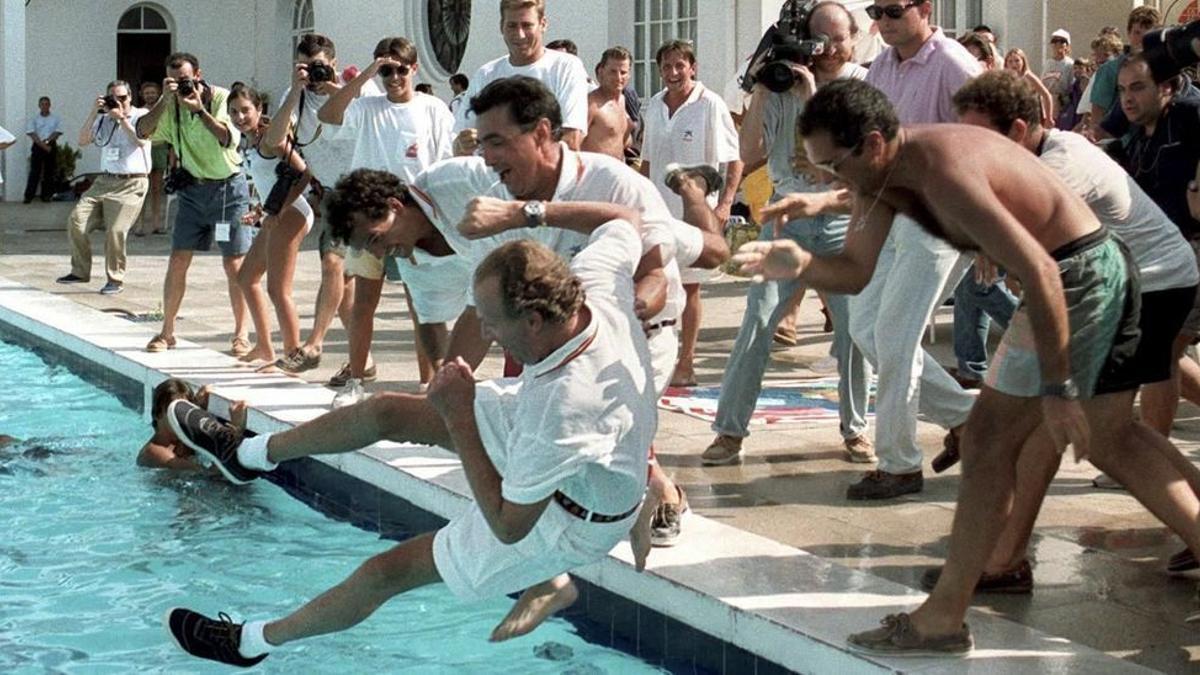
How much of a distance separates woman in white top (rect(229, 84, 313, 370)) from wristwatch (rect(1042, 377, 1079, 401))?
613cm

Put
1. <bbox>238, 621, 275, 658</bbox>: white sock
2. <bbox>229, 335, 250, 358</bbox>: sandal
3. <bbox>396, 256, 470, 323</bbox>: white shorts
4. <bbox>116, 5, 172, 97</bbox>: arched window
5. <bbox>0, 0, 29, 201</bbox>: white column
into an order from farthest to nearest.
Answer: <bbox>116, 5, 172, 97</bbox>: arched window
<bbox>0, 0, 29, 201</bbox>: white column
<bbox>229, 335, 250, 358</bbox>: sandal
<bbox>396, 256, 470, 323</bbox>: white shorts
<bbox>238, 621, 275, 658</bbox>: white sock

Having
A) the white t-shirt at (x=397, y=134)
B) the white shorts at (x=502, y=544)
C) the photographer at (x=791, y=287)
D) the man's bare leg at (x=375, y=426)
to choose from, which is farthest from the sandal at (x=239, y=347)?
the white shorts at (x=502, y=544)

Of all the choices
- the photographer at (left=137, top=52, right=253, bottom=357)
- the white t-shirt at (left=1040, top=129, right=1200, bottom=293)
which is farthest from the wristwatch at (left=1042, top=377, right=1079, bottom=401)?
the photographer at (left=137, top=52, right=253, bottom=357)

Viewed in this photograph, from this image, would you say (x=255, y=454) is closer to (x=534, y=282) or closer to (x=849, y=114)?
(x=534, y=282)

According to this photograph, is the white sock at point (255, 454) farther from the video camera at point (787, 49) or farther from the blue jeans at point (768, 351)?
the video camera at point (787, 49)

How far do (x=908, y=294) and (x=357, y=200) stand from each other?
200 cm

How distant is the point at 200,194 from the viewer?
10.7 m

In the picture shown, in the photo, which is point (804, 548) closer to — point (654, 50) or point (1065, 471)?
point (1065, 471)

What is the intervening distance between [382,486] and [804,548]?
219cm

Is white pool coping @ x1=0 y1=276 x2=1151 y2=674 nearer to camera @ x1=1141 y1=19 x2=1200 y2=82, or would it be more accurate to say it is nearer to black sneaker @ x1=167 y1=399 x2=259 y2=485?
black sneaker @ x1=167 y1=399 x2=259 y2=485

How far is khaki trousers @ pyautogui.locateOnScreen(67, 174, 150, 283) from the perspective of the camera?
14.9 meters

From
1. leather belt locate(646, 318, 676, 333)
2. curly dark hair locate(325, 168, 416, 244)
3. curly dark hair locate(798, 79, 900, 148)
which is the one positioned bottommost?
leather belt locate(646, 318, 676, 333)

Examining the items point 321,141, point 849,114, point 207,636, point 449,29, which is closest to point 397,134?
point 321,141

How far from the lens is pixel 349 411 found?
5094 mm
